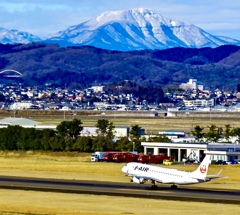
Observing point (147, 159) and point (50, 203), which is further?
point (147, 159)

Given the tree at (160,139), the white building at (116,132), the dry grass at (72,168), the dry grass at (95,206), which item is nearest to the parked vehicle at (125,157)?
the dry grass at (72,168)

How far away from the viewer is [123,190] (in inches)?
2808

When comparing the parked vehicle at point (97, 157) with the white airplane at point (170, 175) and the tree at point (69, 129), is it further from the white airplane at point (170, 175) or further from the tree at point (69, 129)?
the white airplane at point (170, 175)

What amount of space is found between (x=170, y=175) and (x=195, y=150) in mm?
46348

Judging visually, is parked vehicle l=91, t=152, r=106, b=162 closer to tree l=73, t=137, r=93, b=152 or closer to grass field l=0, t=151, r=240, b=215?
tree l=73, t=137, r=93, b=152

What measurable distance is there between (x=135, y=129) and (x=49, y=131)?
14028 mm

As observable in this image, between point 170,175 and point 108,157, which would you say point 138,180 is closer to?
point 170,175

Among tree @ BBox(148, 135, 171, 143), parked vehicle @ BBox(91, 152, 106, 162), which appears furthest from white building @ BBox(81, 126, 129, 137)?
parked vehicle @ BBox(91, 152, 106, 162)

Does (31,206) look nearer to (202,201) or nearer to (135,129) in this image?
(202,201)

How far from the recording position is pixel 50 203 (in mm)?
61281

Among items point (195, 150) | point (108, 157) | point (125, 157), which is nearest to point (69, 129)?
point (195, 150)

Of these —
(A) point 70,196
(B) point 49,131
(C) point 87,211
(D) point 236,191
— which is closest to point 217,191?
(D) point 236,191

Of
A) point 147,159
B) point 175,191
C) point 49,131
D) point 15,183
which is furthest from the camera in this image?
point 49,131

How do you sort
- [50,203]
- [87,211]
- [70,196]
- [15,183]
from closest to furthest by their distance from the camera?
[87,211] → [50,203] → [70,196] → [15,183]
